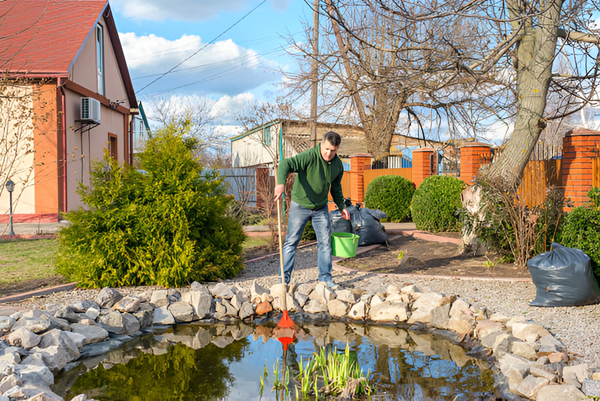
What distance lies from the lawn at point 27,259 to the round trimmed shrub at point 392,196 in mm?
4398

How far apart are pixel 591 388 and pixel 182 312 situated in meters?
3.64

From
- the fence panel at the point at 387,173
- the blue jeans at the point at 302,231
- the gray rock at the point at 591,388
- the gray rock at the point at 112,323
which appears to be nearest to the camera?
the gray rock at the point at 591,388

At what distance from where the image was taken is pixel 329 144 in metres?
5.18

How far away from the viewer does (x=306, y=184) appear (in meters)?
5.46

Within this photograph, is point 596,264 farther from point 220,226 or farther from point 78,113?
point 78,113

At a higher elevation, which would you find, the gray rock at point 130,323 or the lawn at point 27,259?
the lawn at point 27,259

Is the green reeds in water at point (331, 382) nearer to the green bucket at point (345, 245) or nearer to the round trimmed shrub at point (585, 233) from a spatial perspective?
the green bucket at point (345, 245)

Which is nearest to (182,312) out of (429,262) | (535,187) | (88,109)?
(429,262)

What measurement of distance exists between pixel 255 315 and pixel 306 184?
5.08 feet

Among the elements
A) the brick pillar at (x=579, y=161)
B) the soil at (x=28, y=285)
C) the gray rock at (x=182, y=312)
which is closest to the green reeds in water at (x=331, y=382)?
the gray rock at (x=182, y=312)

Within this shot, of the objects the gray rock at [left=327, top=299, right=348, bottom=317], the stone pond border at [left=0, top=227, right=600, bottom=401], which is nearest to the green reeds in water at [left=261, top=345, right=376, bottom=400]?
the stone pond border at [left=0, top=227, right=600, bottom=401]

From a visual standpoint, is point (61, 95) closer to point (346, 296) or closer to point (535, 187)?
point (346, 296)

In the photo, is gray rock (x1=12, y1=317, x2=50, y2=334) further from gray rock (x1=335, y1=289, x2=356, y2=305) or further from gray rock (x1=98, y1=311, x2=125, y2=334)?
gray rock (x1=335, y1=289, x2=356, y2=305)

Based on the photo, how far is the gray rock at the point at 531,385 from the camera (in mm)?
3121
